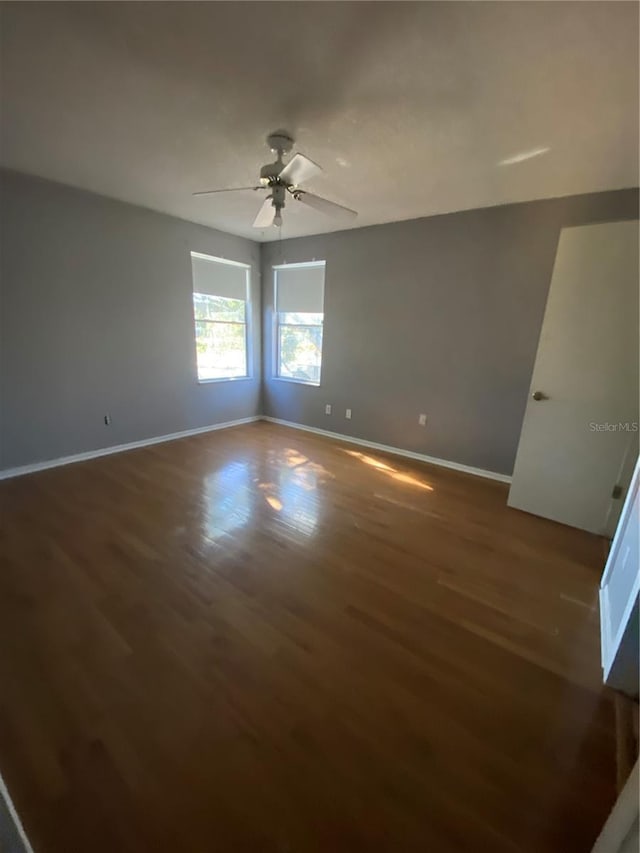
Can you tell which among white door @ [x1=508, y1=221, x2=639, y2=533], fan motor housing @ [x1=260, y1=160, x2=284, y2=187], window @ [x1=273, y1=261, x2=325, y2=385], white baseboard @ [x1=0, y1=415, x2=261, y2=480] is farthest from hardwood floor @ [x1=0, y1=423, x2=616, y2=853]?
window @ [x1=273, y1=261, x2=325, y2=385]

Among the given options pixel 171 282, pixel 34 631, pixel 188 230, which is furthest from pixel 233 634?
pixel 188 230

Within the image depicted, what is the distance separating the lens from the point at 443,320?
3625 millimetres

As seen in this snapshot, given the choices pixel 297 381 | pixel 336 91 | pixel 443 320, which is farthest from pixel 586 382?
pixel 297 381

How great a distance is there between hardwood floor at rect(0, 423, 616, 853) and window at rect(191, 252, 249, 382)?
7.95ft

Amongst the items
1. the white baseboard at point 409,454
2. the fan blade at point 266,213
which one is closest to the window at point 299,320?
the white baseboard at point 409,454

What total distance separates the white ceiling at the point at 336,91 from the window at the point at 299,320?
1829 mm

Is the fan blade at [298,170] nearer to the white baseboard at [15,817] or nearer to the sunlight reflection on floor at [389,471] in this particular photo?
the sunlight reflection on floor at [389,471]

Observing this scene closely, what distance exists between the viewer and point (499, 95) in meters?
1.69

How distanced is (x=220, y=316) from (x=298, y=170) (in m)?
2.90

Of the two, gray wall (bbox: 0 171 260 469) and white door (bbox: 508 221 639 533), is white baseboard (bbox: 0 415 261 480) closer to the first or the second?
gray wall (bbox: 0 171 260 469)

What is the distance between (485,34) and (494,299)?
222cm

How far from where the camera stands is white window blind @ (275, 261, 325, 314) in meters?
4.52

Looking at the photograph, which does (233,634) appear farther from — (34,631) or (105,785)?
(34,631)

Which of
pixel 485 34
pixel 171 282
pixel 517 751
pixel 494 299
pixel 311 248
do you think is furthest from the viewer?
pixel 311 248
